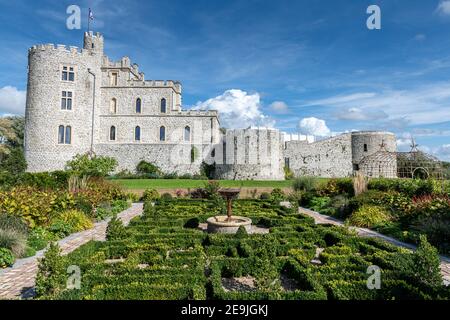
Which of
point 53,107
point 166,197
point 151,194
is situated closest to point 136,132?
point 53,107

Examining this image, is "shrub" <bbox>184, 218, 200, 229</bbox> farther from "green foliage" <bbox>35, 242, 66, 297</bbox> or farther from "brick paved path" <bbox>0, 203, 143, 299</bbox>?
"green foliage" <bbox>35, 242, 66, 297</bbox>

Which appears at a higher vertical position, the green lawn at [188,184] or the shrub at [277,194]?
the green lawn at [188,184]

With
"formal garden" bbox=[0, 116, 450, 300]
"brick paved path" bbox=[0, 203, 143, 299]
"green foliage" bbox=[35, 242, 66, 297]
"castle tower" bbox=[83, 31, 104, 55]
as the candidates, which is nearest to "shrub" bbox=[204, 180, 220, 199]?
"formal garden" bbox=[0, 116, 450, 300]

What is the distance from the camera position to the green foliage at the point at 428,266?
16.4ft

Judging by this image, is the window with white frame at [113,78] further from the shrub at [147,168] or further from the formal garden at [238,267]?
the formal garden at [238,267]

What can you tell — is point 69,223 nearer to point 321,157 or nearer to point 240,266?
point 240,266

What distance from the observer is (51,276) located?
16.2 ft

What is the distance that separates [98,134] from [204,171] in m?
13.1

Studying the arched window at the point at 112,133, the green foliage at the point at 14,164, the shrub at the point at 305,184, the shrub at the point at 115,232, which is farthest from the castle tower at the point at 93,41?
the shrub at the point at 115,232

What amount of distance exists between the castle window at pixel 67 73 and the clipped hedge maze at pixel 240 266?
26451 mm

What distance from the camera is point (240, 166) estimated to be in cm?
3241

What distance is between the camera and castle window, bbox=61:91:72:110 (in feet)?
102
